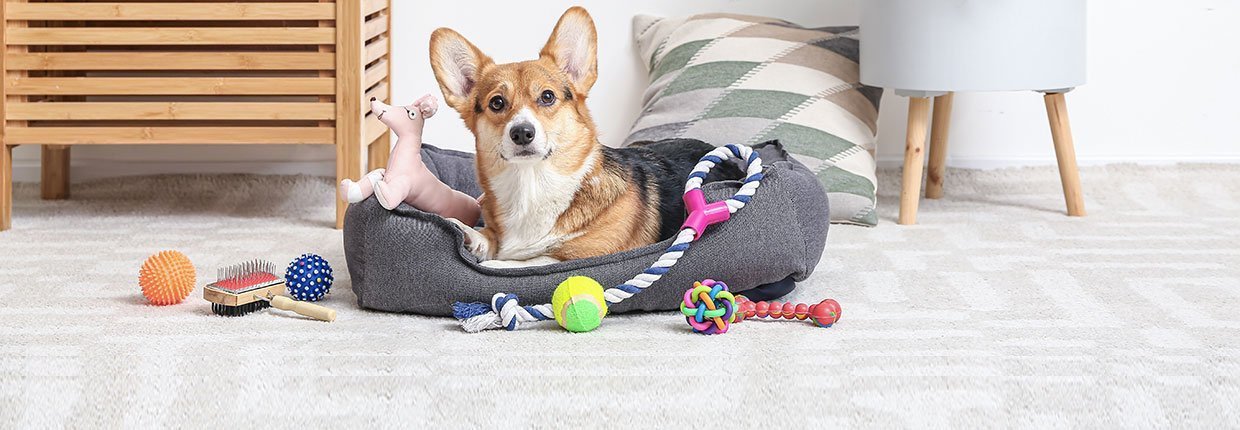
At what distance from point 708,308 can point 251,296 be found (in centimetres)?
69

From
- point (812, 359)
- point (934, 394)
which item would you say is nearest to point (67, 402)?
point (812, 359)

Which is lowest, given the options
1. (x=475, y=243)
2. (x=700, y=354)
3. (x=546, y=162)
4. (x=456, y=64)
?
(x=700, y=354)

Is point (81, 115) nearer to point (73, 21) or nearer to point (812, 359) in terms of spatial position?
point (73, 21)

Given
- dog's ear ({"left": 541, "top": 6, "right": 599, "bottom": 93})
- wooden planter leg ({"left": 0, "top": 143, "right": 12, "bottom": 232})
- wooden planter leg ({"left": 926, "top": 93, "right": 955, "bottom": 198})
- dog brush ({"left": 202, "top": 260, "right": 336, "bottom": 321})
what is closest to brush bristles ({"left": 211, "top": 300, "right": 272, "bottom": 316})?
dog brush ({"left": 202, "top": 260, "right": 336, "bottom": 321})

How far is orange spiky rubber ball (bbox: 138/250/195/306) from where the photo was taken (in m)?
1.85

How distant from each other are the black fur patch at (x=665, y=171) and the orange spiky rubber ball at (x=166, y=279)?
2.24 feet

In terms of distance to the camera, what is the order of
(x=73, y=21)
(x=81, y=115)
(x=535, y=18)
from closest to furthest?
(x=81, y=115) < (x=73, y=21) < (x=535, y=18)

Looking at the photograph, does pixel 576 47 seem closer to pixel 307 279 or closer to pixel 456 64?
Answer: pixel 456 64

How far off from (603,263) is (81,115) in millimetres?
1497

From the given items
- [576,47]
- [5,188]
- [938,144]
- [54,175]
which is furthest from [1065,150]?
[54,175]

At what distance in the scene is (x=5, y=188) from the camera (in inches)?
103

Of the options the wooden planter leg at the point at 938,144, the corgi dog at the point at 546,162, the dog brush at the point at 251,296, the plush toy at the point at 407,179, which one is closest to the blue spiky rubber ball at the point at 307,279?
the dog brush at the point at 251,296

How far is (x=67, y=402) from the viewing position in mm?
1416

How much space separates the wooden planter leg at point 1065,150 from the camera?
9.07ft
